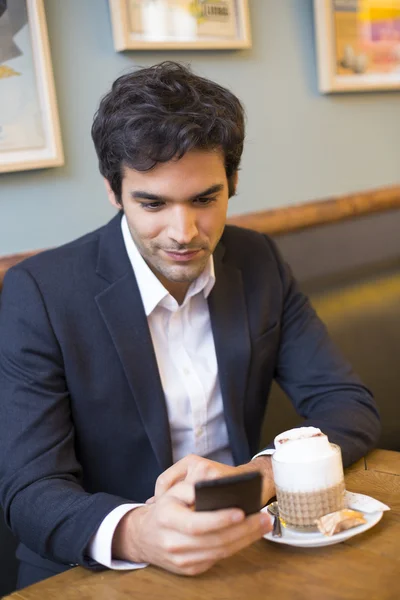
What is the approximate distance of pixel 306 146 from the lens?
2.55m

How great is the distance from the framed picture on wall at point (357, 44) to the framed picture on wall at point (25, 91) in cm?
103

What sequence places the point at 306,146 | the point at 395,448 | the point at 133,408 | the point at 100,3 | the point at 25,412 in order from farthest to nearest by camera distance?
the point at 306,146 < the point at 395,448 < the point at 100,3 < the point at 133,408 < the point at 25,412

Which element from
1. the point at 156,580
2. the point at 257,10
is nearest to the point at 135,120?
the point at 156,580

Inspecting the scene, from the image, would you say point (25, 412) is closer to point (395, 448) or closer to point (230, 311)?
point (230, 311)

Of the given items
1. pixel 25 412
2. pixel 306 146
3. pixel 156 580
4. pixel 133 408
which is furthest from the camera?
pixel 306 146

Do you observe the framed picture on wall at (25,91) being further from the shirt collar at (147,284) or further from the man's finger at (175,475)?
the man's finger at (175,475)

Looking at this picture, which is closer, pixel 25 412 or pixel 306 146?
pixel 25 412

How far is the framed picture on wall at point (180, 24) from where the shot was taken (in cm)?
200

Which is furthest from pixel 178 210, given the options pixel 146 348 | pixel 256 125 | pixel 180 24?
pixel 256 125

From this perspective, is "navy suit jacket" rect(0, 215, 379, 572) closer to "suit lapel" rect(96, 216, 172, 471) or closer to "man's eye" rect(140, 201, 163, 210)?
"suit lapel" rect(96, 216, 172, 471)

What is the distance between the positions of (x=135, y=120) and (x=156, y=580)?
845 mm

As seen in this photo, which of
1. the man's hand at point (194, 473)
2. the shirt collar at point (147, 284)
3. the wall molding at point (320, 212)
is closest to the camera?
the man's hand at point (194, 473)

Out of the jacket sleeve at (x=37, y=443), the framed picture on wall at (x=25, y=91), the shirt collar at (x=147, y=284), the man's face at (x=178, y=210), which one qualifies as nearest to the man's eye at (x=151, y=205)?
the man's face at (x=178, y=210)

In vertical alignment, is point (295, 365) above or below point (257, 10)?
below
